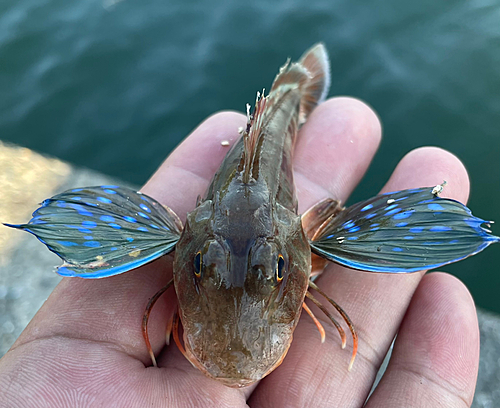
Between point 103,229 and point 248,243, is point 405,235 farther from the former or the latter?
point 103,229

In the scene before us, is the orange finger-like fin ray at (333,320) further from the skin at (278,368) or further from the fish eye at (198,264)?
the fish eye at (198,264)

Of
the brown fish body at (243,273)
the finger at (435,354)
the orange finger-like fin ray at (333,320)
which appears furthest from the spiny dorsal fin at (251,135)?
the finger at (435,354)

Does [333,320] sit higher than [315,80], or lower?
lower

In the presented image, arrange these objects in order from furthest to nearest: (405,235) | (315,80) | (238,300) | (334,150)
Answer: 1. (315,80)
2. (334,150)
3. (405,235)
4. (238,300)

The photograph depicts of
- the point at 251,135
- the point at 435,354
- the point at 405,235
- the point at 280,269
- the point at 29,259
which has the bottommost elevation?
the point at 29,259

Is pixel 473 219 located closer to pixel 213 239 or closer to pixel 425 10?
pixel 213 239

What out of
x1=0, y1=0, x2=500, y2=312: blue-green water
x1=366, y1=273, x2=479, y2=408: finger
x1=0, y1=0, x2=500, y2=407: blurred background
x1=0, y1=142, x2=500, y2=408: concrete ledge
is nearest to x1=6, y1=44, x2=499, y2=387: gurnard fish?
x1=366, y1=273, x2=479, y2=408: finger

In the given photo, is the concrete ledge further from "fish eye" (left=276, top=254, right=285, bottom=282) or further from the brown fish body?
"fish eye" (left=276, top=254, right=285, bottom=282)

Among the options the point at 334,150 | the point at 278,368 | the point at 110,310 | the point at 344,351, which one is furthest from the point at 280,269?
the point at 334,150
